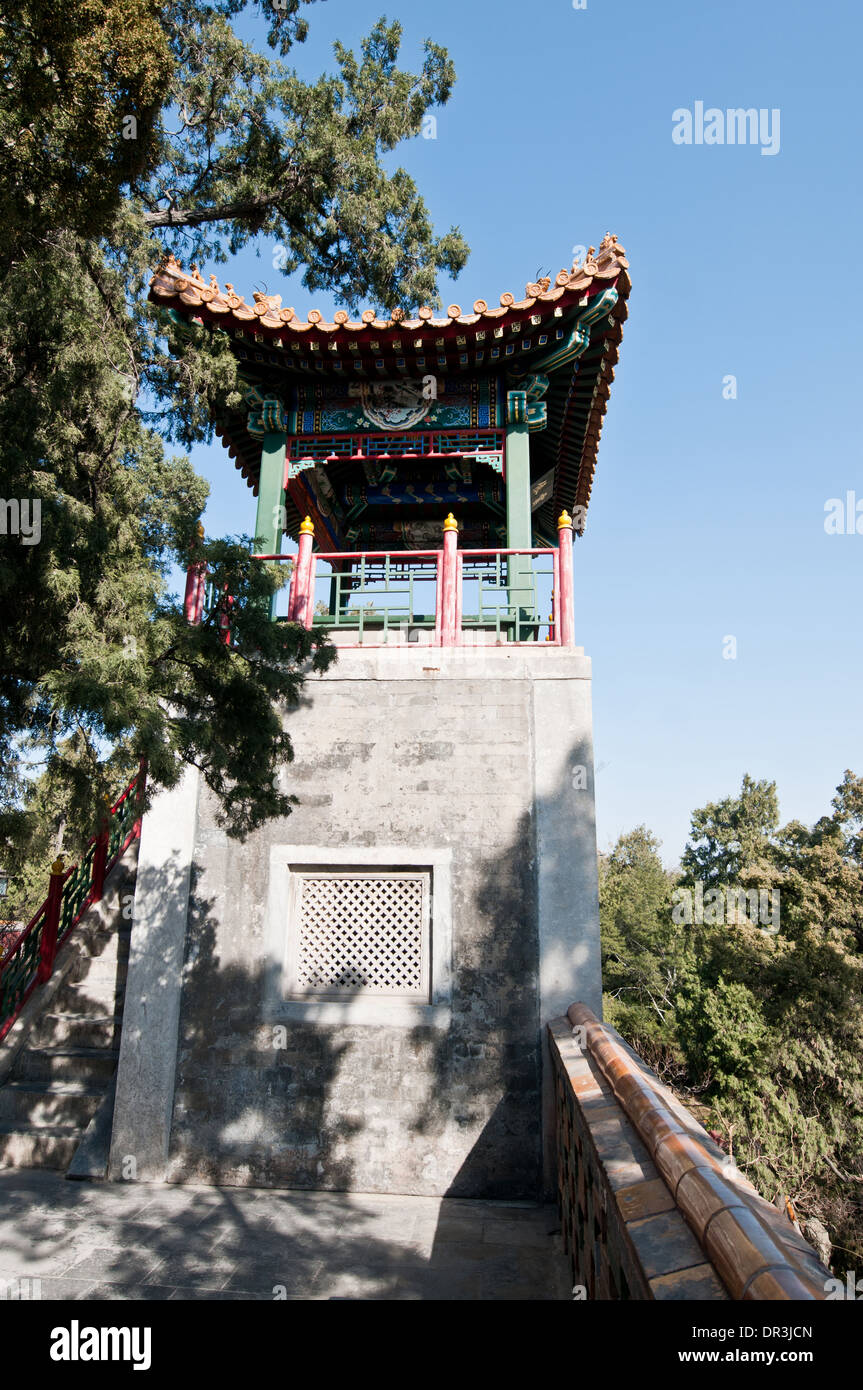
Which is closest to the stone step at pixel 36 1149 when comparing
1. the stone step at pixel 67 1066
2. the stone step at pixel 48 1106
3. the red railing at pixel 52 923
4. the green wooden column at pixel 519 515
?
the stone step at pixel 48 1106

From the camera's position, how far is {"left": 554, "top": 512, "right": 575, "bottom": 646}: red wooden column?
664 cm

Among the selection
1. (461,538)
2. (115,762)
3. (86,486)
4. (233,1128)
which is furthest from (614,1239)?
(461,538)

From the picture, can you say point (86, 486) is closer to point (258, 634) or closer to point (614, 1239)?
point (258, 634)

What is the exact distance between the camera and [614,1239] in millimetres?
2541

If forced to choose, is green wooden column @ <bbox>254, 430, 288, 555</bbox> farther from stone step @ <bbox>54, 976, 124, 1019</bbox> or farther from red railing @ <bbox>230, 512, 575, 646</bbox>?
stone step @ <bbox>54, 976, 124, 1019</bbox>

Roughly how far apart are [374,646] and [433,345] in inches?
108

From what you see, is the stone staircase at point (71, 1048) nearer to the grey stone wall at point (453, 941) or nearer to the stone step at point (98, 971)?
the stone step at point (98, 971)

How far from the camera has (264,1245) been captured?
4746 mm

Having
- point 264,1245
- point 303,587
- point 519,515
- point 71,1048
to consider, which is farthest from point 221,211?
point 264,1245

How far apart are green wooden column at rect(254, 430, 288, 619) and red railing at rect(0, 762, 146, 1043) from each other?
2.49 metres

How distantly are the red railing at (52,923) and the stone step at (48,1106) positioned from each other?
86 centimetres

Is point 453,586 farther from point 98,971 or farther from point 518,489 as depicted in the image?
point 98,971

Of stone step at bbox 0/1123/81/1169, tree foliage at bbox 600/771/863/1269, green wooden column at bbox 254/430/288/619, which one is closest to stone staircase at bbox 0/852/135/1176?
stone step at bbox 0/1123/81/1169
